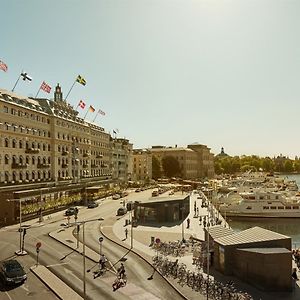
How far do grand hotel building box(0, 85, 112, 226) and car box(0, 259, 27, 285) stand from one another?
30.7m

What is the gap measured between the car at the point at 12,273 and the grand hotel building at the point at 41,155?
3072cm

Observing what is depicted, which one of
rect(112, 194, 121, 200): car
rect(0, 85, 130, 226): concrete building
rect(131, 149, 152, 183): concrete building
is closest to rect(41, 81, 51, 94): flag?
rect(0, 85, 130, 226): concrete building

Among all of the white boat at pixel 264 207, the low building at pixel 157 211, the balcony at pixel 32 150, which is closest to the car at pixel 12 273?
the low building at pixel 157 211

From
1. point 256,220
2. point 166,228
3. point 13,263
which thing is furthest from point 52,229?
point 256,220

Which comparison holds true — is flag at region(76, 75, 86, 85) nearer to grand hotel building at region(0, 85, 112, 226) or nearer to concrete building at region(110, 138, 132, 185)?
grand hotel building at region(0, 85, 112, 226)

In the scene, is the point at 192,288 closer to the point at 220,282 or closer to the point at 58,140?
the point at 220,282

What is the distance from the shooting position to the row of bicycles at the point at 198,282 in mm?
31719

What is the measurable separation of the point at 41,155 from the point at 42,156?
0.40m

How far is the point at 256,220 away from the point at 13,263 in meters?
69.4

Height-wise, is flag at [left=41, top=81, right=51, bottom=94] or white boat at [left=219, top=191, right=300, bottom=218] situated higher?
flag at [left=41, top=81, right=51, bottom=94]

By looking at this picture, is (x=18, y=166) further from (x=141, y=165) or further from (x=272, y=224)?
(x=141, y=165)

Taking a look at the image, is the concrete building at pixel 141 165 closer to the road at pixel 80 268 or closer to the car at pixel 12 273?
the road at pixel 80 268

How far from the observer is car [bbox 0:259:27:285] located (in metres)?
35.6

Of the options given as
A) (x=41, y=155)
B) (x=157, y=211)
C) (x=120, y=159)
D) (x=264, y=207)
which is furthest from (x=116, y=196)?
(x=157, y=211)
